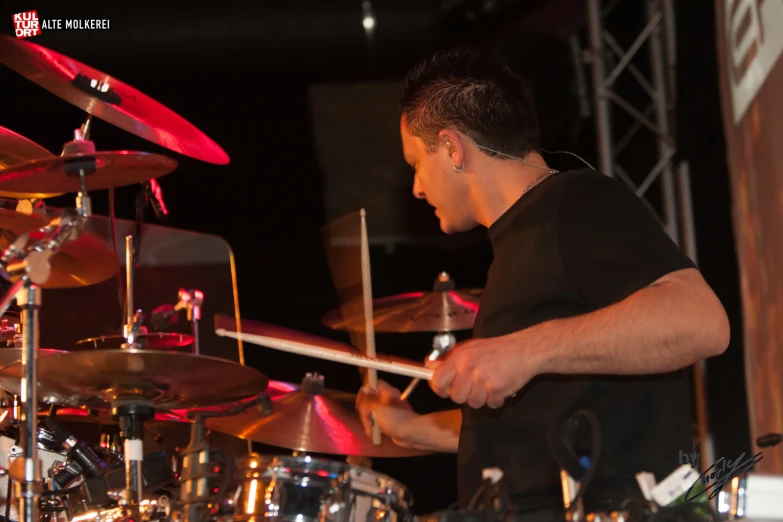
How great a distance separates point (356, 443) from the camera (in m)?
2.68

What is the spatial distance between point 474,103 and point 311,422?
1.10 meters

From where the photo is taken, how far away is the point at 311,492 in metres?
1.71

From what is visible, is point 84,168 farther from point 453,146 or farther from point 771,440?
point 771,440

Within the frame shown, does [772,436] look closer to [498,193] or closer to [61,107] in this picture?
[498,193]

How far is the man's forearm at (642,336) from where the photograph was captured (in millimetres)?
1464

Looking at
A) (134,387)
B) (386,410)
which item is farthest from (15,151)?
(386,410)

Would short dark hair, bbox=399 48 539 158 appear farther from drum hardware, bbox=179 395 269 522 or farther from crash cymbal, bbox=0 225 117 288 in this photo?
crash cymbal, bbox=0 225 117 288

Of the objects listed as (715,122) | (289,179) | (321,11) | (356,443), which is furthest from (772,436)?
(289,179)

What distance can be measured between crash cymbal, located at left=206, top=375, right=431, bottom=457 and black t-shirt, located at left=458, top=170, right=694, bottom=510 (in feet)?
3.05

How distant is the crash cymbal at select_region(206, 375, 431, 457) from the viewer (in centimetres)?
268

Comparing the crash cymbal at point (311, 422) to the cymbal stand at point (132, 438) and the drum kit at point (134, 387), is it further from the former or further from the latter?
the cymbal stand at point (132, 438)

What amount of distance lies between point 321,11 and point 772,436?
307 centimetres

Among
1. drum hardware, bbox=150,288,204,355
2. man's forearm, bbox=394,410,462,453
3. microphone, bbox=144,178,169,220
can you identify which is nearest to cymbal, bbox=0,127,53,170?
microphone, bbox=144,178,169,220

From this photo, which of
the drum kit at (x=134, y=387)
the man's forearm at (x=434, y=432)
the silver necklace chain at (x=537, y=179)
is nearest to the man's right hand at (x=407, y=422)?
the man's forearm at (x=434, y=432)
